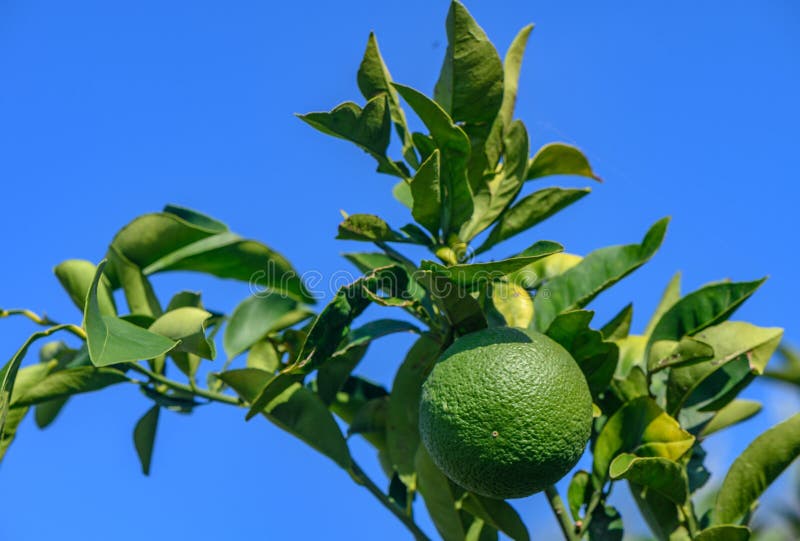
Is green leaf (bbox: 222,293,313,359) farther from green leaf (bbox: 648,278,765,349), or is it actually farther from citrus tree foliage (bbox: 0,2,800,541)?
green leaf (bbox: 648,278,765,349)

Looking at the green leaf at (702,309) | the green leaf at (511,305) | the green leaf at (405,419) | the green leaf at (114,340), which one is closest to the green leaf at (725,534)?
the green leaf at (702,309)

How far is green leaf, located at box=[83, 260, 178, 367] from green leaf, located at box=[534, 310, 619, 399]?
669 mm

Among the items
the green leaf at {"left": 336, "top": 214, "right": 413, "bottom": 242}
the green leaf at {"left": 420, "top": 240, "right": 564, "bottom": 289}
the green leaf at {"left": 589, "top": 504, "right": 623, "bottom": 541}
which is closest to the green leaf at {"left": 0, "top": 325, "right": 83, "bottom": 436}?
the green leaf at {"left": 336, "top": 214, "right": 413, "bottom": 242}

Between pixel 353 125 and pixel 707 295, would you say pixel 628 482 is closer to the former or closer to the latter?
pixel 707 295

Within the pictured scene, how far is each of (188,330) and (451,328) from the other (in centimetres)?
47

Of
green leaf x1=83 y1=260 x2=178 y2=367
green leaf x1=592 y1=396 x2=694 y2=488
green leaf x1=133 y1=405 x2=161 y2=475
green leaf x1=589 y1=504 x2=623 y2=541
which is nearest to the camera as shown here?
green leaf x1=83 y1=260 x2=178 y2=367

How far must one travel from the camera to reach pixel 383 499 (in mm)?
1834

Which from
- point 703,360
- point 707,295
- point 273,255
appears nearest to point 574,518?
point 703,360

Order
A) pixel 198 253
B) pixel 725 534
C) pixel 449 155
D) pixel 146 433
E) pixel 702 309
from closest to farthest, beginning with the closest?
pixel 725 534 < pixel 449 155 < pixel 702 309 < pixel 198 253 < pixel 146 433

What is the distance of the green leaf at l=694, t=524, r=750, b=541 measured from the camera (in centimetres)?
154

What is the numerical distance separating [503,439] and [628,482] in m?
0.41

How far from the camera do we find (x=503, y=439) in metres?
1.44

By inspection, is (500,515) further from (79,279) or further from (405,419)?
(79,279)

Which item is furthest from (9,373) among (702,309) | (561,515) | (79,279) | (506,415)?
(702,309)
